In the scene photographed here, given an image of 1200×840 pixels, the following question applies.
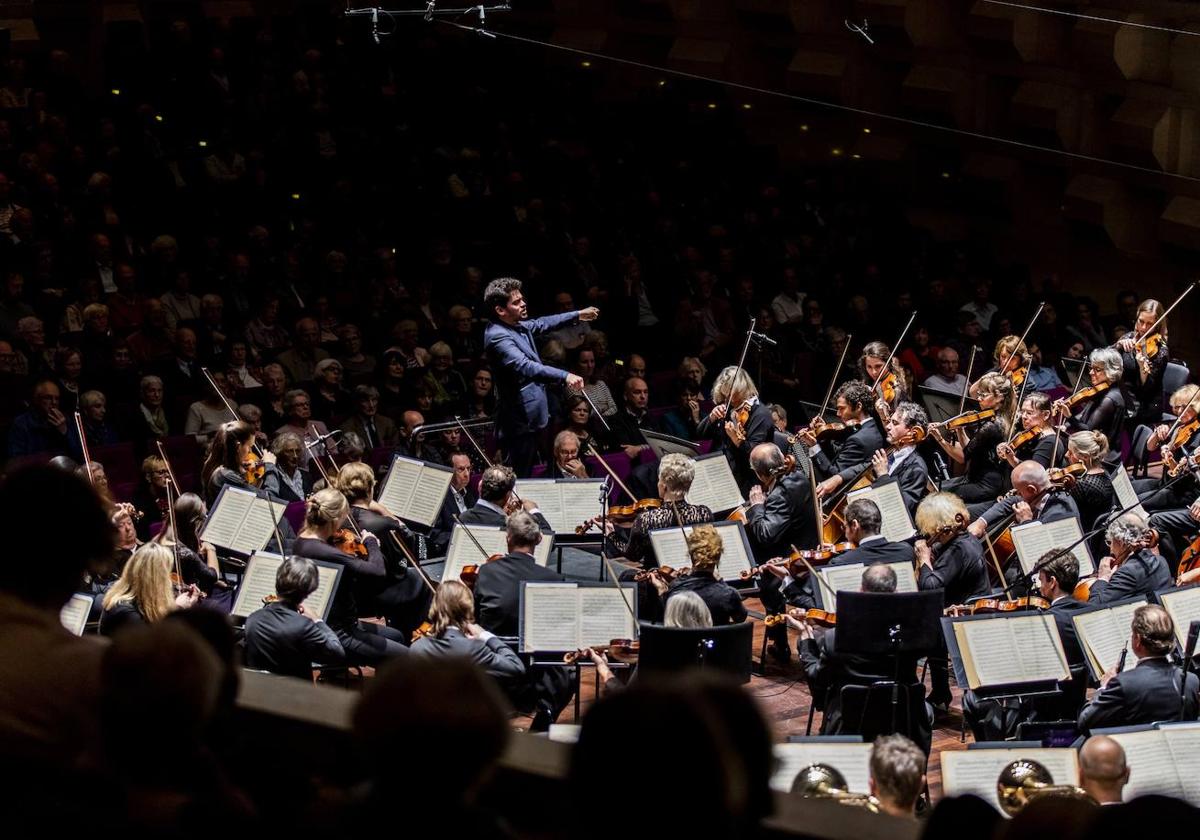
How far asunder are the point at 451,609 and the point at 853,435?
11.9 feet

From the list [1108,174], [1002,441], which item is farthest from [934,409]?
[1108,174]

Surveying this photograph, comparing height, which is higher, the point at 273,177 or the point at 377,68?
the point at 377,68

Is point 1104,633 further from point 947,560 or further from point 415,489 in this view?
point 415,489

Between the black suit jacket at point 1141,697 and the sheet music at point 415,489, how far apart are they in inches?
135

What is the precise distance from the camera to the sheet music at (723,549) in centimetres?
685

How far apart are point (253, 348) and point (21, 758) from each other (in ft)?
27.5

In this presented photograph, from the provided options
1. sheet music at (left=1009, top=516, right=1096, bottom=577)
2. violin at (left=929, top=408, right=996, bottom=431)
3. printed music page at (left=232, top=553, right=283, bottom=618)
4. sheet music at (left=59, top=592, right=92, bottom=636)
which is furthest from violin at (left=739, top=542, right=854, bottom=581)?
sheet music at (left=59, top=592, right=92, bottom=636)

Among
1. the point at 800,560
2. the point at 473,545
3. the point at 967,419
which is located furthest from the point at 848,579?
the point at 967,419

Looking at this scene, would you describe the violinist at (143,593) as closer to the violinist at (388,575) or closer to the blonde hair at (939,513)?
the violinist at (388,575)

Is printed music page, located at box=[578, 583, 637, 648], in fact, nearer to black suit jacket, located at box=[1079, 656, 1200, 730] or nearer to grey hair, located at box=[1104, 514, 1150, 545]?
black suit jacket, located at box=[1079, 656, 1200, 730]

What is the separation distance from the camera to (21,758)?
2090 mm

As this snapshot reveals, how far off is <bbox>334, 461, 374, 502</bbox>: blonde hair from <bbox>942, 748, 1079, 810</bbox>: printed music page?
11.6 feet

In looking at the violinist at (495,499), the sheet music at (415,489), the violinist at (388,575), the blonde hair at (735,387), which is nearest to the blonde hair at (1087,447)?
the blonde hair at (735,387)

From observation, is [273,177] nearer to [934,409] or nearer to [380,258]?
[380,258]
